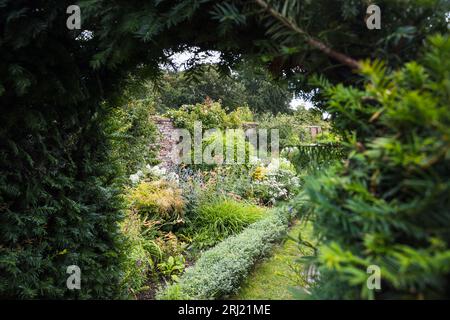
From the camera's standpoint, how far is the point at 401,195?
0.71 meters

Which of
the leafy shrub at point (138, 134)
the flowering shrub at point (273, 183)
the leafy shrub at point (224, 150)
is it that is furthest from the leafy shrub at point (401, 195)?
the leafy shrub at point (224, 150)

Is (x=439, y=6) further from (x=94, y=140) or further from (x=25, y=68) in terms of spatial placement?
(x=94, y=140)

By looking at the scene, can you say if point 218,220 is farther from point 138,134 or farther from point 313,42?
point 313,42

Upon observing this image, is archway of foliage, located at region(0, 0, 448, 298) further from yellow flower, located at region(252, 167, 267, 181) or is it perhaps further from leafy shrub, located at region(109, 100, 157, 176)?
yellow flower, located at region(252, 167, 267, 181)

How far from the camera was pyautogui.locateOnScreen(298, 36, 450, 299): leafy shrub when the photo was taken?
61cm

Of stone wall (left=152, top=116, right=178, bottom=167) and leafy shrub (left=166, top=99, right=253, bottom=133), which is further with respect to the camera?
leafy shrub (left=166, top=99, right=253, bottom=133)

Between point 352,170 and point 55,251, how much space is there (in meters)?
2.10

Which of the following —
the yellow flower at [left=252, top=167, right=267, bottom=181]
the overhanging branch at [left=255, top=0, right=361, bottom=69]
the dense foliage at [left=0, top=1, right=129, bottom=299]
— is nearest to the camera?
the overhanging branch at [left=255, top=0, right=361, bottom=69]

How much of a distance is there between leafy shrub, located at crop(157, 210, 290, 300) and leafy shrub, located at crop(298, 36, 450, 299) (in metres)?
2.44

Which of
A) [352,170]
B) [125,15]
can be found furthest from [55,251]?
[352,170]

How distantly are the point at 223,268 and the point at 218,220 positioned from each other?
184 cm

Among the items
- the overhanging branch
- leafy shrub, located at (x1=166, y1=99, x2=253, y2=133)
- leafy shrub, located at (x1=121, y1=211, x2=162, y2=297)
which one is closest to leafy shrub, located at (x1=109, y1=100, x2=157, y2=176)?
leafy shrub, located at (x1=166, y1=99, x2=253, y2=133)

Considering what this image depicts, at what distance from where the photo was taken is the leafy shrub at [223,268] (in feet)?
10.5

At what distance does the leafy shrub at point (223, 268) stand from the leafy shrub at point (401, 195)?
2.44 meters
